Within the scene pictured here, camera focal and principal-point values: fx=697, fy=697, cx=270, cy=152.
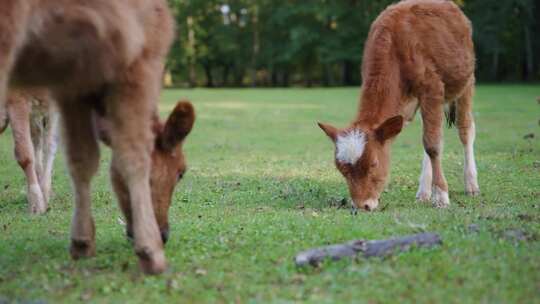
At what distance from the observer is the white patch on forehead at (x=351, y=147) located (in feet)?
26.2

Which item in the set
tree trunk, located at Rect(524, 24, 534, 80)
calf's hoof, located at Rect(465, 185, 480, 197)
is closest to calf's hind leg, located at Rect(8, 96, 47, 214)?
calf's hoof, located at Rect(465, 185, 480, 197)

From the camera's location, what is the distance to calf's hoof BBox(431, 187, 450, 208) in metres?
8.55

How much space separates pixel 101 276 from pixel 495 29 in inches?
1956

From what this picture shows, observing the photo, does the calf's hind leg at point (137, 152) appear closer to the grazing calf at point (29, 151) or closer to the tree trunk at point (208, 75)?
the grazing calf at point (29, 151)

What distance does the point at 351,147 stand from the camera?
314 inches

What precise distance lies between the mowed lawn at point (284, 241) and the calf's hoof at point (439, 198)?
0.13 m

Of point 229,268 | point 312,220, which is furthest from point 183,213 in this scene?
point 229,268

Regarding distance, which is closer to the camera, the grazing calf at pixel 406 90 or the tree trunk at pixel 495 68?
the grazing calf at pixel 406 90

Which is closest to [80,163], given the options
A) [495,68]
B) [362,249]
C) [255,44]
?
[362,249]

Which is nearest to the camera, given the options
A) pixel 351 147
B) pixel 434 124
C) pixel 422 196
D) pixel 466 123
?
pixel 351 147

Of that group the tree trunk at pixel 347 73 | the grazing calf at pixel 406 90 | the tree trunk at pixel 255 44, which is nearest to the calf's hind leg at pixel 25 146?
the grazing calf at pixel 406 90

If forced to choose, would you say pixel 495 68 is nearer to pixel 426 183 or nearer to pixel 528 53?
pixel 528 53

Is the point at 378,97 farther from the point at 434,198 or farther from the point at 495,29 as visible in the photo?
the point at 495,29

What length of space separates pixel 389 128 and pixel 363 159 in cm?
47
